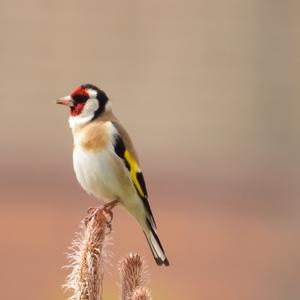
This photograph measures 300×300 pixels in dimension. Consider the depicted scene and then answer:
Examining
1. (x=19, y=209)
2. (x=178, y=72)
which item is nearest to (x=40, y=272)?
(x=19, y=209)

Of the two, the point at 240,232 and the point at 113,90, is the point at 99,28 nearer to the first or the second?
the point at 113,90

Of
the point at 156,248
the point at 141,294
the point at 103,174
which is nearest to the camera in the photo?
the point at 141,294

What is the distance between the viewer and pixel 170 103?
46.4ft

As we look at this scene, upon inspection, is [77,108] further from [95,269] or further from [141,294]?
[141,294]

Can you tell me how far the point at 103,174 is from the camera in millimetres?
5973

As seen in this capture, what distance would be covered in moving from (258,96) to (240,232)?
2.13 metres

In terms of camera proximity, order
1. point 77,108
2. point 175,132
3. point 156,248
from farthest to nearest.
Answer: point 175,132
point 77,108
point 156,248

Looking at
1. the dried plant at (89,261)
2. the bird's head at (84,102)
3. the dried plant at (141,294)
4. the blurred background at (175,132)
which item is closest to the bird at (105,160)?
the bird's head at (84,102)

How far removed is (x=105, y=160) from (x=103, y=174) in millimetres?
94

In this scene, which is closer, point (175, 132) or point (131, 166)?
point (131, 166)

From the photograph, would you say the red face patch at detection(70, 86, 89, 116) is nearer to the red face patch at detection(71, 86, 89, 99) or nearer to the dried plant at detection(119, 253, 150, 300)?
the red face patch at detection(71, 86, 89, 99)

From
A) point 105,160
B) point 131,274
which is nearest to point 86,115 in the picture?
point 105,160

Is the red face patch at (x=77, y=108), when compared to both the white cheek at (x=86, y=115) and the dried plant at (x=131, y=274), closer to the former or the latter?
the white cheek at (x=86, y=115)

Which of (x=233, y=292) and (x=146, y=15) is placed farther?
(x=146, y=15)
